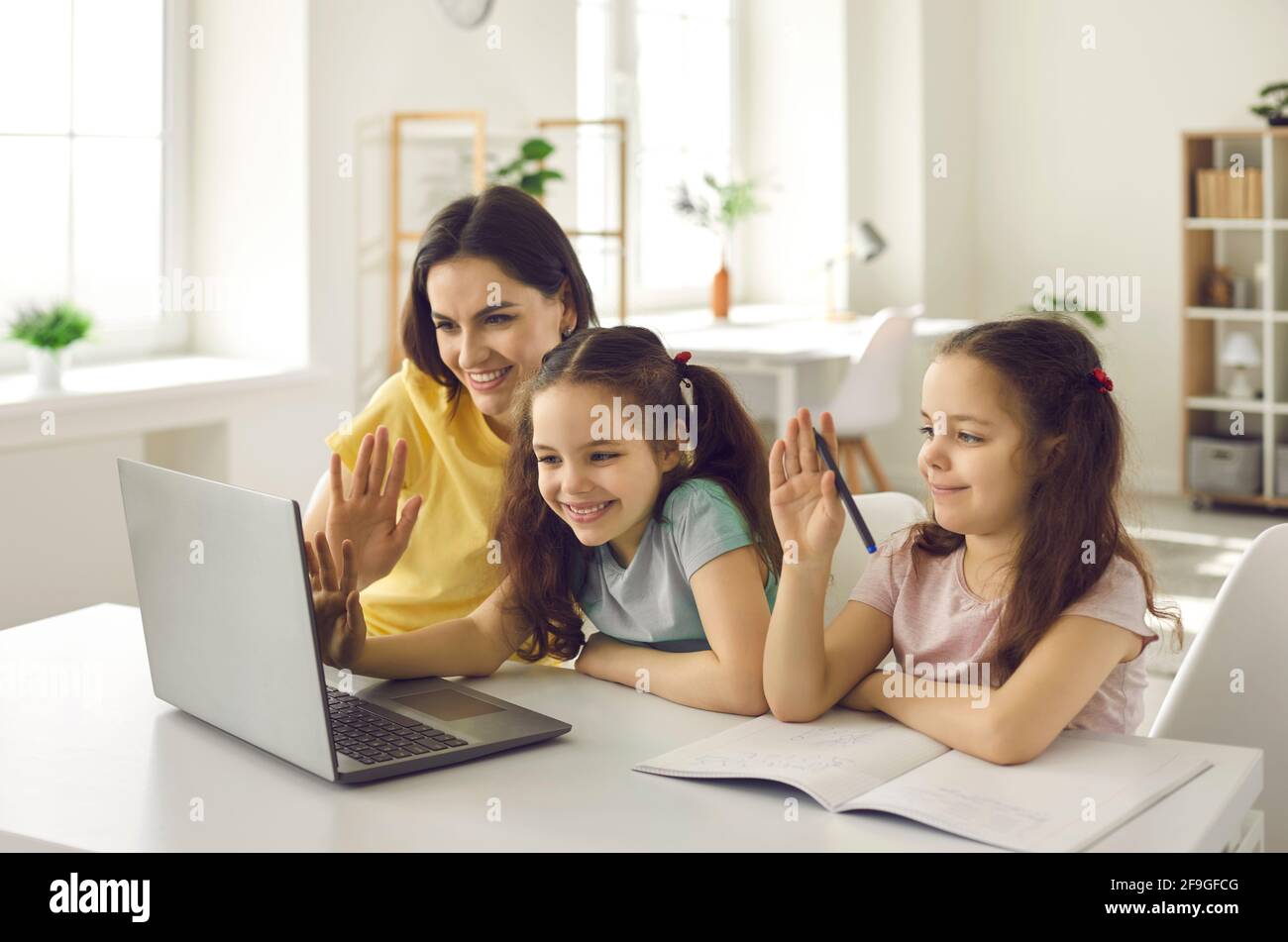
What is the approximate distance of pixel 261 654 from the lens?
122 centimetres

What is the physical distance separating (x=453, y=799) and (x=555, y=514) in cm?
49

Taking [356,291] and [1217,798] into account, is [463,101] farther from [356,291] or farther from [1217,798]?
[1217,798]

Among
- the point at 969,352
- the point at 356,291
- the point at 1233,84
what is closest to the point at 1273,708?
the point at 969,352

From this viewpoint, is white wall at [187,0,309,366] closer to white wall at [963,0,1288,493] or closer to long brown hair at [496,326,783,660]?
long brown hair at [496,326,783,660]

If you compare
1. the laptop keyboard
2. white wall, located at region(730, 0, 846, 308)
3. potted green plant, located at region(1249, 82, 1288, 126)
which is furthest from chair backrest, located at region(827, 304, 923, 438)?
the laptop keyboard

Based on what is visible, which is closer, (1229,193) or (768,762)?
(768,762)

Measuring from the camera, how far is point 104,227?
3.66 metres

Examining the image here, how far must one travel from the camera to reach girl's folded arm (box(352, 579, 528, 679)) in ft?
4.98

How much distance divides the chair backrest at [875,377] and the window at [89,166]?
2.21 metres

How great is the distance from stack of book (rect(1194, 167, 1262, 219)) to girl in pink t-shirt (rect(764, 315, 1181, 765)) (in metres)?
4.33

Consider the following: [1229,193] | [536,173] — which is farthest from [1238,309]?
[536,173]

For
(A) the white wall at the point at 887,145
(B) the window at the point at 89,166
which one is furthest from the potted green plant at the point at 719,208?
(B) the window at the point at 89,166

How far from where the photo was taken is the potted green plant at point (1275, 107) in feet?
17.2
